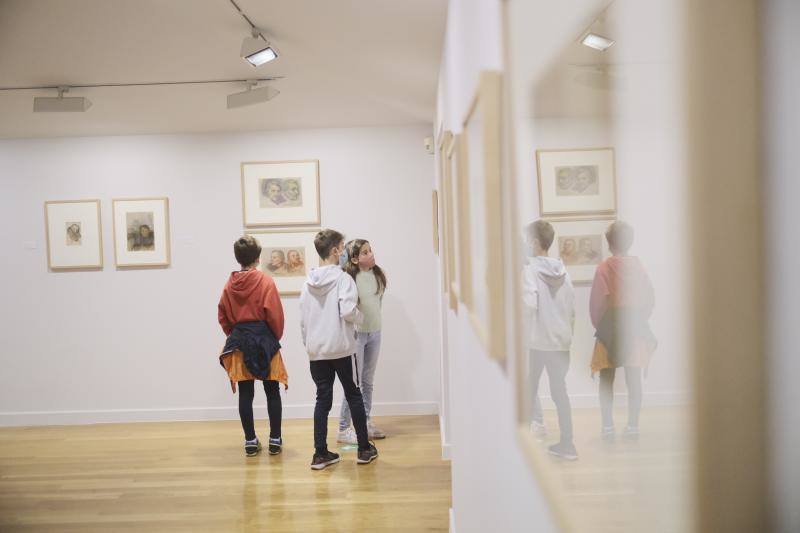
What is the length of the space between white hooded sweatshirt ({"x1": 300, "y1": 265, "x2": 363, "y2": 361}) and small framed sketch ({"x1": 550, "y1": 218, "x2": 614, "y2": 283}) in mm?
3849

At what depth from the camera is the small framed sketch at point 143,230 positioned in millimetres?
6332

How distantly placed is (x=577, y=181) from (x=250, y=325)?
4.58 metres

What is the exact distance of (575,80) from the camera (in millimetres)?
633

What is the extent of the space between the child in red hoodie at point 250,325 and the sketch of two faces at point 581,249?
442 centimetres

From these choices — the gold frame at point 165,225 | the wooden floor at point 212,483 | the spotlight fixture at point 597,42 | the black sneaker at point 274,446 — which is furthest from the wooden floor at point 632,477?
the gold frame at point 165,225

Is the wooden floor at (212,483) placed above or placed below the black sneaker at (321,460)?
below

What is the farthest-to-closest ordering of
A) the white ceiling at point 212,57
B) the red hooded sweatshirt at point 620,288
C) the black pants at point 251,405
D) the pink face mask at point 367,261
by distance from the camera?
the pink face mask at point 367,261
the black pants at point 251,405
the white ceiling at point 212,57
the red hooded sweatshirt at point 620,288

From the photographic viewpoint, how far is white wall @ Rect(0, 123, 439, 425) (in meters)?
6.24

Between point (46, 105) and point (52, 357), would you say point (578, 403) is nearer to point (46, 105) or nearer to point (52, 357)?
point (46, 105)

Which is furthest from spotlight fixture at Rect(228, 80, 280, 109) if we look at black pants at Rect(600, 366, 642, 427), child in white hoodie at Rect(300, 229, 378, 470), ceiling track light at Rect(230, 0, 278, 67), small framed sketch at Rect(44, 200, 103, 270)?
black pants at Rect(600, 366, 642, 427)

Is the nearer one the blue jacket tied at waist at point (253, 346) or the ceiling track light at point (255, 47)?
the ceiling track light at point (255, 47)

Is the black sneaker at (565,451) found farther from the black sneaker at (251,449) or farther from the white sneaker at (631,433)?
the black sneaker at (251,449)

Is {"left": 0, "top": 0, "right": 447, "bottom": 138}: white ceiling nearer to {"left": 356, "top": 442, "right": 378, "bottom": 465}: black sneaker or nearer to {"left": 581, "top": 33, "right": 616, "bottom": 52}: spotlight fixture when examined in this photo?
{"left": 581, "top": 33, "right": 616, "bottom": 52}: spotlight fixture

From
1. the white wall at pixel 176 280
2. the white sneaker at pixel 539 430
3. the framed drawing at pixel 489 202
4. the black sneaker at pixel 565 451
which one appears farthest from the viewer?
the white wall at pixel 176 280
